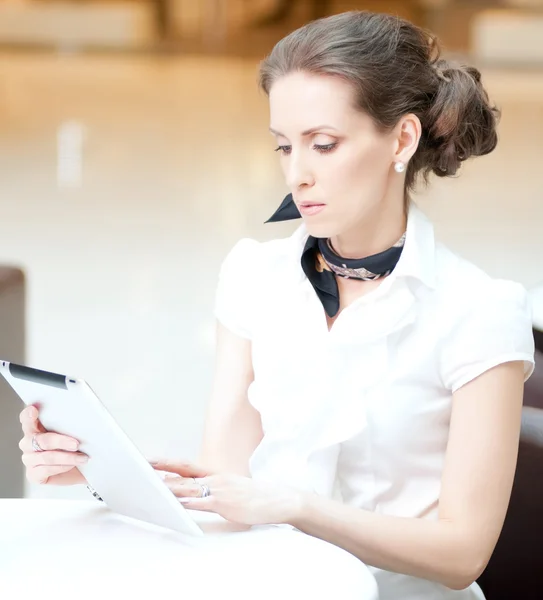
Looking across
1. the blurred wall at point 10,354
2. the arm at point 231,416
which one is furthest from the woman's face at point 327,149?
the blurred wall at point 10,354

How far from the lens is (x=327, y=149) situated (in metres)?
1.54

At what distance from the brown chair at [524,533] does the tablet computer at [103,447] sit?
23.9 inches

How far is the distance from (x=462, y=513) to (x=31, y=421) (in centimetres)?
56

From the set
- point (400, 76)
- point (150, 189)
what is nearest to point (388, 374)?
point (400, 76)

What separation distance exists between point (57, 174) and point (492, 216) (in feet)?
8.36

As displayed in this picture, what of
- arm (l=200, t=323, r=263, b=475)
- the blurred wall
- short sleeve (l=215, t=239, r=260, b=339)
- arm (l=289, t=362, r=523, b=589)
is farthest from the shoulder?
the blurred wall

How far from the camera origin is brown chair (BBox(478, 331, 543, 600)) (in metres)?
1.68

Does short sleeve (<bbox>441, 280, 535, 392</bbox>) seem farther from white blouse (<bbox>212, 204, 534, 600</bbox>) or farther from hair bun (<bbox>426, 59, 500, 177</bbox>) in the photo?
hair bun (<bbox>426, 59, 500, 177</bbox>)

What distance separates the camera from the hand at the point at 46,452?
4.41 ft

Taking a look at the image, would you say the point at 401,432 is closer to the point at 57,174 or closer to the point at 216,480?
the point at 216,480

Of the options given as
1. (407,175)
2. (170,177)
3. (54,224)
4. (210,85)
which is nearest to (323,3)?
(210,85)

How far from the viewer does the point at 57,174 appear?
6.60 m

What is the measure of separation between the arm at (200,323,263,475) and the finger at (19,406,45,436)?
0.41 meters

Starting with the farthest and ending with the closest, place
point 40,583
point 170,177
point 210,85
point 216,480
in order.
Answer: point 210,85 → point 170,177 → point 216,480 → point 40,583
